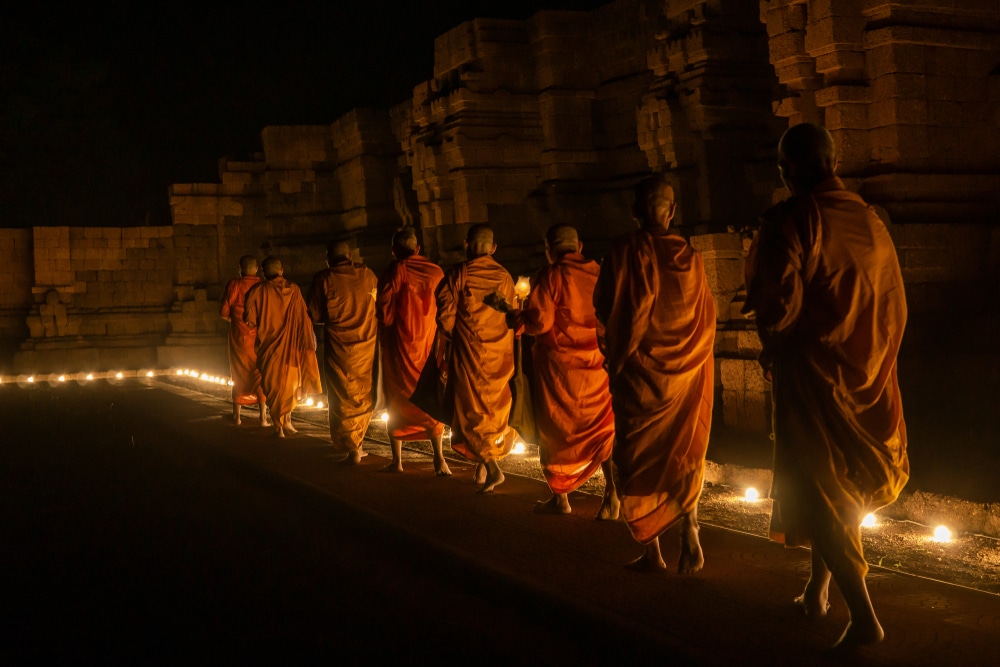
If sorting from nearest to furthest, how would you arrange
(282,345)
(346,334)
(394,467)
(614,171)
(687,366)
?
(687,366)
(394,467)
(346,334)
(282,345)
(614,171)

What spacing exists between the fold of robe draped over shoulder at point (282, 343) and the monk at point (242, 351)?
725mm

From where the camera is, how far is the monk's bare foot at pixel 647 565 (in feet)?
A: 16.9

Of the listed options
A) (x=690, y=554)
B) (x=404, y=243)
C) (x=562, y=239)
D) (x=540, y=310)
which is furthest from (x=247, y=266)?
(x=690, y=554)

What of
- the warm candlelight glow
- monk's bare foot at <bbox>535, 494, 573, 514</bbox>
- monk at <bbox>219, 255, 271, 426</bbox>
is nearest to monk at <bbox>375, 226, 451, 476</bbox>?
the warm candlelight glow

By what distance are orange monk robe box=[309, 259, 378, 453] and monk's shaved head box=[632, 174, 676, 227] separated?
15.2ft

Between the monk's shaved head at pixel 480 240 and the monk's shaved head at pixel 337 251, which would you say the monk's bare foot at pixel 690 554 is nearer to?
the monk's shaved head at pixel 480 240

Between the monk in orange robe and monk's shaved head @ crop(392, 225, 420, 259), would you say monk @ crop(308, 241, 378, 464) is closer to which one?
monk's shaved head @ crop(392, 225, 420, 259)

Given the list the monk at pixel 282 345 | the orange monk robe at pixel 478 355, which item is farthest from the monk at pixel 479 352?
the monk at pixel 282 345

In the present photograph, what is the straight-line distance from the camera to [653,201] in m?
5.33

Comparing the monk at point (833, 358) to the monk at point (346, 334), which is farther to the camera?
the monk at point (346, 334)

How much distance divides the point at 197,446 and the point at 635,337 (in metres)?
7.09

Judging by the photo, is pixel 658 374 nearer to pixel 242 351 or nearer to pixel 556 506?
pixel 556 506

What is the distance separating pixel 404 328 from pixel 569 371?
2.54 meters

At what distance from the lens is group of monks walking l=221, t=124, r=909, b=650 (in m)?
4.10
